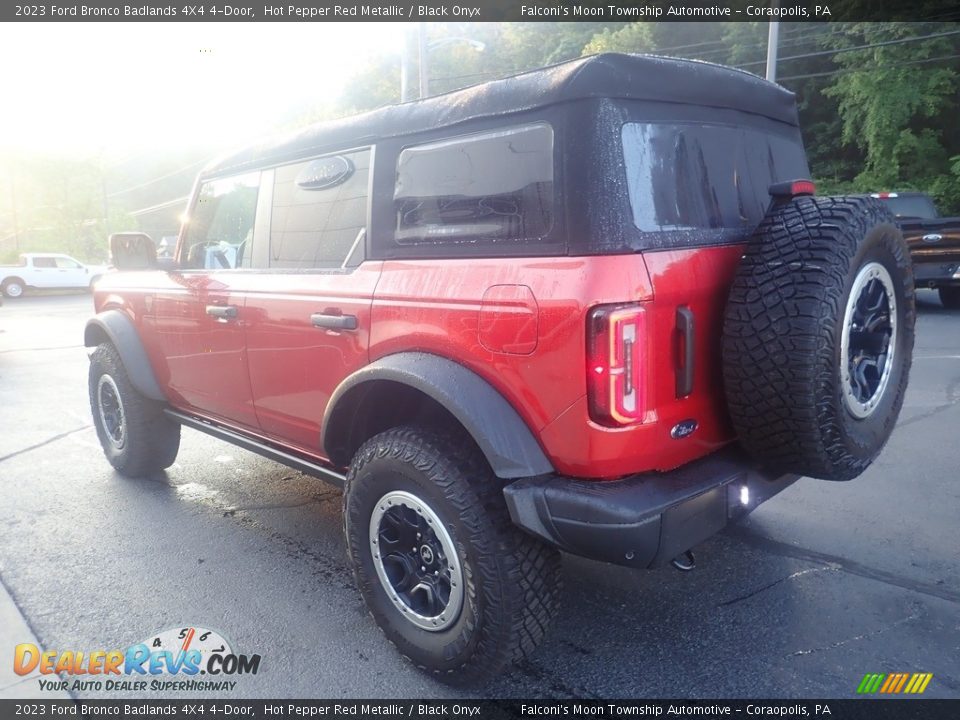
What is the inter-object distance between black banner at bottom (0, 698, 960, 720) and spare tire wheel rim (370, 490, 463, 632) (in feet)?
0.97

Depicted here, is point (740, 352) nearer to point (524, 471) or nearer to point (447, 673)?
point (524, 471)

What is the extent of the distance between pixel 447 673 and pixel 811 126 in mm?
28959

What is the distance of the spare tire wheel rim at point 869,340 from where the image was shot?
2.50 metres

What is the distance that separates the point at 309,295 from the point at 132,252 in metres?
1.85

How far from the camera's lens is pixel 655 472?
96.0 inches

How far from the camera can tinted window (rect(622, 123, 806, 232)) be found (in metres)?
2.40

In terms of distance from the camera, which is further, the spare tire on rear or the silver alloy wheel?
the silver alloy wheel

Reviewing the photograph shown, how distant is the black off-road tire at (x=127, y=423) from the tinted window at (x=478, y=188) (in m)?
2.68

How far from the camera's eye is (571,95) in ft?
7.61

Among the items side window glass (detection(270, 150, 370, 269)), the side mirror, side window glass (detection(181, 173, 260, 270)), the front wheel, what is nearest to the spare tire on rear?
side window glass (detection(270, 150, 370, 269))

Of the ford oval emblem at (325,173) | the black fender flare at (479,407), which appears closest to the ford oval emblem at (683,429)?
the black fender flare at (479,407)

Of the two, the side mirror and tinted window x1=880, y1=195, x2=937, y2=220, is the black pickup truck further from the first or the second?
the side mirror

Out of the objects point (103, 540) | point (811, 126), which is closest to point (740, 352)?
point (103, 540)

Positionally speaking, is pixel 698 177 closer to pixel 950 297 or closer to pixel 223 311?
pixel 223 311
